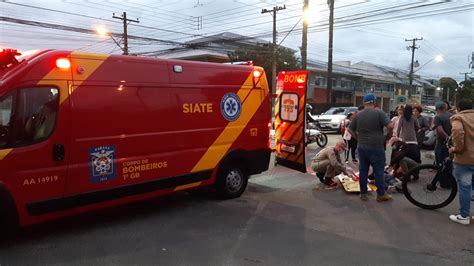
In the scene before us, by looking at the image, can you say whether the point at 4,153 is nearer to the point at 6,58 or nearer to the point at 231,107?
the point at 6,58

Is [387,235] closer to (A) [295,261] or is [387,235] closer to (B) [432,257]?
(B) [432,257]

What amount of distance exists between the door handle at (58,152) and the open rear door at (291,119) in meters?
4.43

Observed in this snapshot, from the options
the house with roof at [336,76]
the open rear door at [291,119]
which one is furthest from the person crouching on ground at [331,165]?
the house with roof at [336,76]

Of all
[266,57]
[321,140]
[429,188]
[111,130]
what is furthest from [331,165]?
[266,57]

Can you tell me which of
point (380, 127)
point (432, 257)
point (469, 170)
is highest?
point (380, 127)

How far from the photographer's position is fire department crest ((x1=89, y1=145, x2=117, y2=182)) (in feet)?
18.0

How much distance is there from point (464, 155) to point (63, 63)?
17.2 feet

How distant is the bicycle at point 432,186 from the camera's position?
6812mm

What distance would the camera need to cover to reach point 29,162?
4879 mm

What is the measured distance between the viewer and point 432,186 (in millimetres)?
6938

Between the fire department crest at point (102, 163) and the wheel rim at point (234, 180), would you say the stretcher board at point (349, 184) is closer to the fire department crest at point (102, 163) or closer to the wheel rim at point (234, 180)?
the wheel rim at point (234, 180)

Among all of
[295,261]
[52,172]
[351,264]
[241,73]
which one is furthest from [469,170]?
[52,172]

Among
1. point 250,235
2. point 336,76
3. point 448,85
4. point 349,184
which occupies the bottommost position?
point 250,235

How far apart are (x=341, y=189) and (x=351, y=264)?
3.87 metres
